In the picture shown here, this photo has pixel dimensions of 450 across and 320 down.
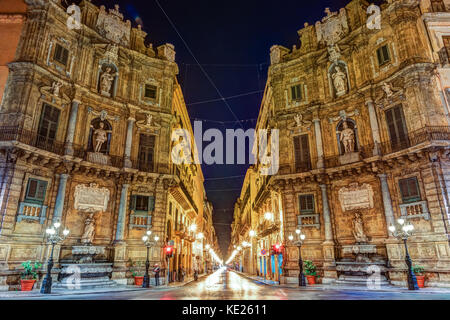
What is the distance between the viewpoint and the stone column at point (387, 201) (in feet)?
57.8

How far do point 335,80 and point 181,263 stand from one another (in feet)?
77.5

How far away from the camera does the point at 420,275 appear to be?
15055 mm

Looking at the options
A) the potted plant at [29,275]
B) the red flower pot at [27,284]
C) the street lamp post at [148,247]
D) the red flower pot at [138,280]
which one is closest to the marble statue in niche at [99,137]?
the street lamp post at [148,247]

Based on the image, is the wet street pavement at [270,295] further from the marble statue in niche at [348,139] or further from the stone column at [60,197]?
the marble statue in niche at [348,139]

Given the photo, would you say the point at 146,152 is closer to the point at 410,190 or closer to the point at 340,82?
the point at 340,82

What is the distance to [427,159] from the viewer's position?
16.2m

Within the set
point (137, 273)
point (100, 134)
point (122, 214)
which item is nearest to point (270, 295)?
point (137, 273)

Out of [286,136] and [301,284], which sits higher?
[286,136]

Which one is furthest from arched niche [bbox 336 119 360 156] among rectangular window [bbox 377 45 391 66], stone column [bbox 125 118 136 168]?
stone column [bbox 125 118 136 168]

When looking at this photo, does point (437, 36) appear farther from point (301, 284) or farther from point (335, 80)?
point (301, 284)

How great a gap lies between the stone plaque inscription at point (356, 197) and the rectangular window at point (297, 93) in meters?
8.88

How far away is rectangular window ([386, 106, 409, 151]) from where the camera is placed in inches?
703

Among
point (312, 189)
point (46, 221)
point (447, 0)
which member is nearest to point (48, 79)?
point (46, 221)

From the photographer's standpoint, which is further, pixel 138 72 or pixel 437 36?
pixel 138 72
